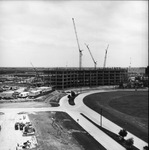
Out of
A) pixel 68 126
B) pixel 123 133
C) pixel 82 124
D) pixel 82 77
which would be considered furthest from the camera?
pixel 82 77

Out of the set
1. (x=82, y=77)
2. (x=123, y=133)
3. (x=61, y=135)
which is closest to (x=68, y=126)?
(x=61, y=135)

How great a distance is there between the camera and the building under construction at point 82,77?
61.6 meters

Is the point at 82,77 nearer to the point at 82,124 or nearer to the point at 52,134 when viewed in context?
the point at 82,124

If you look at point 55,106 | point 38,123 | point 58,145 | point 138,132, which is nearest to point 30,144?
point 58,145

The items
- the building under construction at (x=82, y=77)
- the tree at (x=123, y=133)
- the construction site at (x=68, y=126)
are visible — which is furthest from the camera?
the building under construction at (x=82, y=77)

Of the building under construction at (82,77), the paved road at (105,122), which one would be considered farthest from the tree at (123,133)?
the building under construction at (82,77)

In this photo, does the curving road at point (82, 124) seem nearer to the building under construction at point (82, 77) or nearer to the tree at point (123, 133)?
the tree at point (123, 133)

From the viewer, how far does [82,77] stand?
67125 mm

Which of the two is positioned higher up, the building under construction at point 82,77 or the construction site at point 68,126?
the building under construction at point 82,77

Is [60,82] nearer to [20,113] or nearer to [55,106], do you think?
[55,106]

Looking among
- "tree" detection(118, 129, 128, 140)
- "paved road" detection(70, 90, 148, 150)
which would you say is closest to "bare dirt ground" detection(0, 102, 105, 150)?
"tree" detection(118, 129, 128, 140)

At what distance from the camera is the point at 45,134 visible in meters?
19.7

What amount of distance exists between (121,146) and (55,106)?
18.4 m

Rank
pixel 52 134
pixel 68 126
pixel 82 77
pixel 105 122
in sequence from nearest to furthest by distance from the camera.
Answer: pixel 52 134 < pixel 68 126 < pixel 105 122 < pixel 82 77
